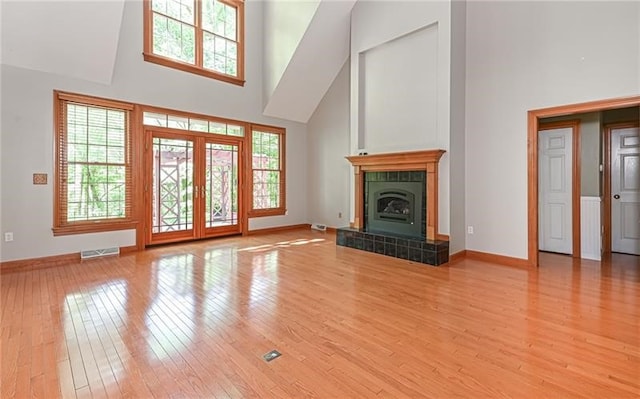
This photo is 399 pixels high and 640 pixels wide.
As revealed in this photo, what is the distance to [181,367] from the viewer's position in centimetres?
184

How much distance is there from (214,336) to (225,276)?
150 cm

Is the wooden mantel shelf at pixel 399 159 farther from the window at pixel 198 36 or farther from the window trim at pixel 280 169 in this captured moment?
the window at pixel 198 36

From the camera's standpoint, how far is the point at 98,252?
4609mm

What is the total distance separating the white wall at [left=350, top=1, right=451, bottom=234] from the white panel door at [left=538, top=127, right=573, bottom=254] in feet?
6.13

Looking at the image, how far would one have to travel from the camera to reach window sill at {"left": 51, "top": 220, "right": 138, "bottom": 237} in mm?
4336

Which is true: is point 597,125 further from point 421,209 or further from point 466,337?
point 466,337

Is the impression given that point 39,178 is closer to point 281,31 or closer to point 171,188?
point 171,188

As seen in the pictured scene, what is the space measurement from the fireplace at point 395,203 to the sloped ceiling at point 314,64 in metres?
2.62

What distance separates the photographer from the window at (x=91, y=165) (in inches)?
171

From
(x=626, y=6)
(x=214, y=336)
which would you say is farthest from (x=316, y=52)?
(x=214, y=336)

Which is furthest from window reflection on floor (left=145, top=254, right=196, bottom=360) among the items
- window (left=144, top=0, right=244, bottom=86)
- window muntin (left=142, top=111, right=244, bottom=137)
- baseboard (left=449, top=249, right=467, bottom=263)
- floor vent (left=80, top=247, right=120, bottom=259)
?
window (left=144, top=0, right=244, bottom=86)

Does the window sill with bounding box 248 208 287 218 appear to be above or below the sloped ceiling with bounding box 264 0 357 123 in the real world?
below

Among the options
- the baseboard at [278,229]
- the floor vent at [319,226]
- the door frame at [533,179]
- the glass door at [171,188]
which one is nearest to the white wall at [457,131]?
the door frame at [533,179]

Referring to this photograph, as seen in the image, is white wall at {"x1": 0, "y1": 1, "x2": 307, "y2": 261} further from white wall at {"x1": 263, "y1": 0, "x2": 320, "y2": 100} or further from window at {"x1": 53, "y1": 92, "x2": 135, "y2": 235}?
white wall at {"x1": 263, "y1": 0, "x2": 320, "y2": 100}
